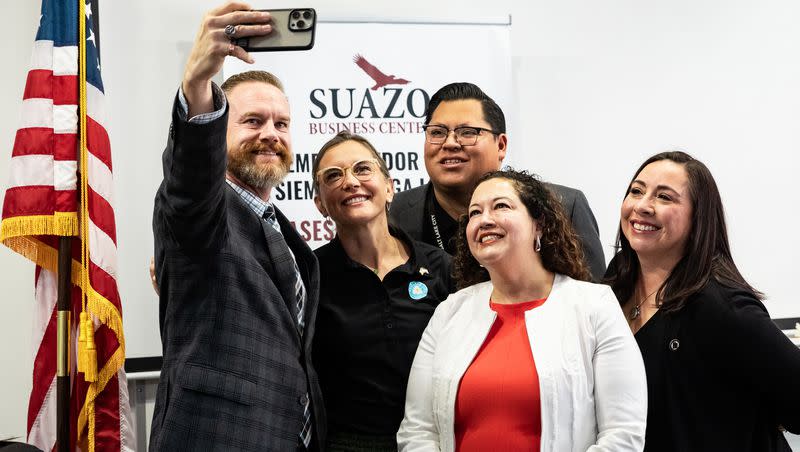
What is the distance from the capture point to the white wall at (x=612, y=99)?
3.85 m

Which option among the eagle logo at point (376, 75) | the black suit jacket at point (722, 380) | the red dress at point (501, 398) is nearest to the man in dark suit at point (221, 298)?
the red dress at point (501, 398)

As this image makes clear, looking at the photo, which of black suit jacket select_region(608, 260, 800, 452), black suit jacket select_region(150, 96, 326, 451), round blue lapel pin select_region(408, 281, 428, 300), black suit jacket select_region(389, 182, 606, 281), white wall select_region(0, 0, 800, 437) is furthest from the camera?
white wall select_region(0, 0, 800, 437)

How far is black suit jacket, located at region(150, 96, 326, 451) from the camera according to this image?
179 cm

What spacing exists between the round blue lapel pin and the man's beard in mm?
516

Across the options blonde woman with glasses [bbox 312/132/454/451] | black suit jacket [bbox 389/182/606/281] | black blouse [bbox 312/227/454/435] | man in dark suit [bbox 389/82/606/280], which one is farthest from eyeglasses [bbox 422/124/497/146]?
black blouse [bbox 312/227/454/435]

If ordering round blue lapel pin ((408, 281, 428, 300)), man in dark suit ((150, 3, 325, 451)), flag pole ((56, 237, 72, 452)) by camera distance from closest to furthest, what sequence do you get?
man in dark suit ((150, 3, 325, 451)), round blue lapel pin ((408, 281, 428, 300)), flag pole ((56, 237, 72, 452))

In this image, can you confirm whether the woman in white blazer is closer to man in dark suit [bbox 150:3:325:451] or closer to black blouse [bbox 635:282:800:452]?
black blouse [bbox 635:282:800:452]

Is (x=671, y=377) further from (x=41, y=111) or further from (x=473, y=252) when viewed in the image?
(x=41, y=111)

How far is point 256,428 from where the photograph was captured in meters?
1.84

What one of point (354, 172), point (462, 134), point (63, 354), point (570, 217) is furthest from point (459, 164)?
point (63, 354)

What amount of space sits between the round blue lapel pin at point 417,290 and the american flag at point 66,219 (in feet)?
5.13

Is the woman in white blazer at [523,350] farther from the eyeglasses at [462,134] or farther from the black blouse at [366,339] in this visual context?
the eyeglasses at [462,134]

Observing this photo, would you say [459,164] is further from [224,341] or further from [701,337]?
[224,341]

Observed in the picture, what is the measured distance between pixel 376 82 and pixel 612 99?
57.2 inches
